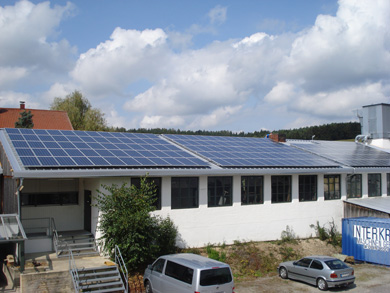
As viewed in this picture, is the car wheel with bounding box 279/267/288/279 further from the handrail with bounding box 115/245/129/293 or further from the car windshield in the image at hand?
the handrail with bounding box 115/245/129/293

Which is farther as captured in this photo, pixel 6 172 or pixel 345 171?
pixel 345 171

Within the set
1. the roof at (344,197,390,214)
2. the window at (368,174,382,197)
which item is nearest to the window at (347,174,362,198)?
the roof at (344,197,390,214)

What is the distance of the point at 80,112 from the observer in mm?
56312

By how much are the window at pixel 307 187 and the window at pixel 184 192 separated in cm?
710

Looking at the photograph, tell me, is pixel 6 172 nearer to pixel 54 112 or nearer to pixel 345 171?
pixel 345 171

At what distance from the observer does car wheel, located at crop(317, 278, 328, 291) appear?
16248 mm

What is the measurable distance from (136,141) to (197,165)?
4575mm

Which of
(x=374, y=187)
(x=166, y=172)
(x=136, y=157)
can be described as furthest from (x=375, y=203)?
(x=136, y=157)

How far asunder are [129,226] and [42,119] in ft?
109

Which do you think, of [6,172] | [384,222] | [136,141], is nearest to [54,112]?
[136,141]

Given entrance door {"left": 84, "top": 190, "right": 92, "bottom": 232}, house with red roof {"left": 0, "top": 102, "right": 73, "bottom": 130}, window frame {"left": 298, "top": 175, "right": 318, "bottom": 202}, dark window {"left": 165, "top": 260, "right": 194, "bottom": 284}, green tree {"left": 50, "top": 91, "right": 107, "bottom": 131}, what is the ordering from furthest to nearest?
green tree {"left": 50, "top": 91, "right": 107, "bottom": 131} < house with red roof {"left": 0, "top": 102, "right": 73, "bottom": 130} < window frame {"left": 298, "top": 175, "right": 318, "bottom": 202} < entrance door {"left": 84, "top": 190, "right": 92, "bottom": 232} < dark window {"left": 165, "top": 260, "right": 194, "bottom": 284}

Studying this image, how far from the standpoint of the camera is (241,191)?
21.0 metres

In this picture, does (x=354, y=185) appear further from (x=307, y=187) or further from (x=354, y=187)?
(x=307, y=187)

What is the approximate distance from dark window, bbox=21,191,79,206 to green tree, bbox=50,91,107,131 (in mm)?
31999
